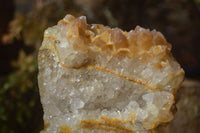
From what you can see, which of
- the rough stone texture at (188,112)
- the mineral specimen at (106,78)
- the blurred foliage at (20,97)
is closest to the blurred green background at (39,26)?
the blurred foliage at (20,97)

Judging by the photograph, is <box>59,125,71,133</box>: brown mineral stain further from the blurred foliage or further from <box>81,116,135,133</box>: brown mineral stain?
the blurred foliage

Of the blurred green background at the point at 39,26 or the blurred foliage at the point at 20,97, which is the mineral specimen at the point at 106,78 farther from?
the blurred foliage at the point at 20,97

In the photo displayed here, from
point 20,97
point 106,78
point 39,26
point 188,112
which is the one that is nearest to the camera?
point 106,78

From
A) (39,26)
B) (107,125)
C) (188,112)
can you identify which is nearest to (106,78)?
(107,125)

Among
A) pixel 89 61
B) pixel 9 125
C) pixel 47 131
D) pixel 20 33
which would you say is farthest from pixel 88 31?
pixel 9 125

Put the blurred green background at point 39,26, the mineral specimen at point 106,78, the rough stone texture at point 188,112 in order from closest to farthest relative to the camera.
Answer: the mineral specimen at point 106,78, the rough stone texture at point 188,112, the blurred green background at point 39,26

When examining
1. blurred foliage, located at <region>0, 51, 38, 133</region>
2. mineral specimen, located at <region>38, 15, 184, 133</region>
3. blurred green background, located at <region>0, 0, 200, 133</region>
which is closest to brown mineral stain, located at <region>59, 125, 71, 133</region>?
mineral specimen, located at <region>38, 15, 184, 133</region>

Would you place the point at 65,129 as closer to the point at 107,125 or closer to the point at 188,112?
the point at 107,125

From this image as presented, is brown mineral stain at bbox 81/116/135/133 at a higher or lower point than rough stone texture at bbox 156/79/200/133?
higher

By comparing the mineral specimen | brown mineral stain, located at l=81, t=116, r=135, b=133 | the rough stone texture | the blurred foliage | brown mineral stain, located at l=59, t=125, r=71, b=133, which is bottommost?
the blurred foliage
